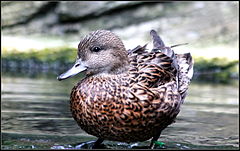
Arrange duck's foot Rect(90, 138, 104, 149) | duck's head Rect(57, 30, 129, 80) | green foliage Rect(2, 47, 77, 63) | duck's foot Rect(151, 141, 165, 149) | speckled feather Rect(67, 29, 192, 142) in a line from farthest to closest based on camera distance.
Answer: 1. green foliage Rect(2, 47, 77, 63)
2. duck's foot Rect(151, 141, 165, 149)
3. duck's foot Rect(90, 138, 104, 149)
4. duck's head Rect(57, 30, 129, 80)
5. speckled feather Rect(67, 29, 192, 142)

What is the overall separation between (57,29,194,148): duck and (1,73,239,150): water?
0.46 meters

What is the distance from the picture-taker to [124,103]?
4723mm

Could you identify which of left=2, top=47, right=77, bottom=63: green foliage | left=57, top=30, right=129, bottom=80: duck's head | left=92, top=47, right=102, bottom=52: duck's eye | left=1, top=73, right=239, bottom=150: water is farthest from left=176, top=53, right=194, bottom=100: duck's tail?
left=2, top=47, right=77, bottom=63: green foliage

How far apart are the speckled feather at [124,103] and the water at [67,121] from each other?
1.45 feet

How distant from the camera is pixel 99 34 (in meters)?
4.93

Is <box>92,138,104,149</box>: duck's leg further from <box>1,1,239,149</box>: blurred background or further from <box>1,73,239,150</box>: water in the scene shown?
<box>1,1,239,149</box>: blurred background

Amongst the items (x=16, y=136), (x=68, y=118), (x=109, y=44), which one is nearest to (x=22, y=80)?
(x=68, y=118)

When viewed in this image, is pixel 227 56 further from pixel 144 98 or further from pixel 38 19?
pixel 144 98

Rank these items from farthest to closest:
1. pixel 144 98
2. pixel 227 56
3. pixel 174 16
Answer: pixel 174 16 → pixel 227 56 → pixel 144 98

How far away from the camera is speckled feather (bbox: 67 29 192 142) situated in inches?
186

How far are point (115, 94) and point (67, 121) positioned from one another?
1.98 m

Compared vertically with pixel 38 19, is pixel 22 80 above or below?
below

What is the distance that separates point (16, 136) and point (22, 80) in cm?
542

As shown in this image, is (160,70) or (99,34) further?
(160,70)
